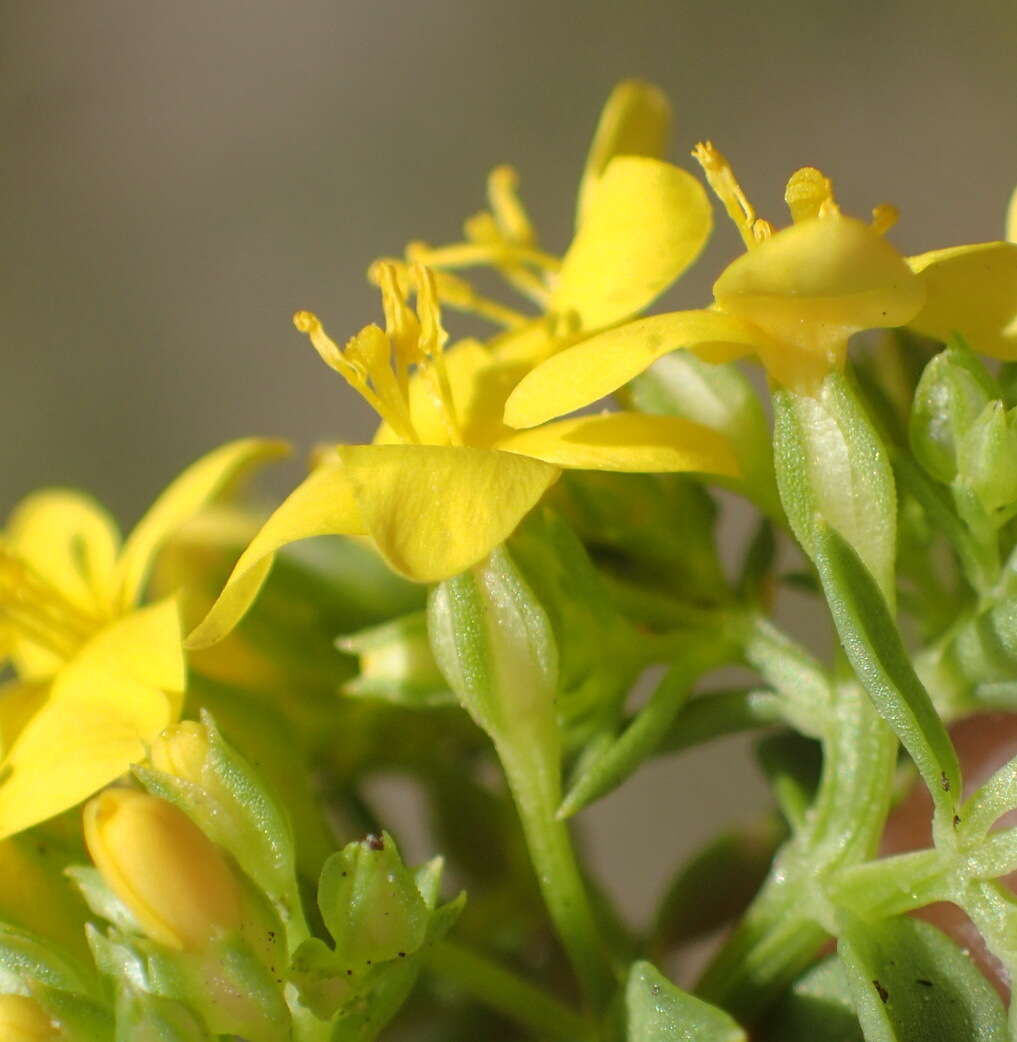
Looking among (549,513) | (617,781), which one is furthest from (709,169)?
(617,781)

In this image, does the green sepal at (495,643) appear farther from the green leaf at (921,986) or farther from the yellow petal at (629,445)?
the green leaf at (921,986)

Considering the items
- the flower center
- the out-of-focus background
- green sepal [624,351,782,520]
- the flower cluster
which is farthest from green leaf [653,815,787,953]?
the out-of-focus background

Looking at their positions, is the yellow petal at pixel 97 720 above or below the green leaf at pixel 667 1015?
above

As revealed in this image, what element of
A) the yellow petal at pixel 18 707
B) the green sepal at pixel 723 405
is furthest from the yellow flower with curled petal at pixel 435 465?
the yellow petal at pixel 18 707

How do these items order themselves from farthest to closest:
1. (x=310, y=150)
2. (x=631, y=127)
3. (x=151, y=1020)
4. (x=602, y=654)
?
(x=310, y=150) → (x=631, y=127) → (x=602, y=654) → (x=151, y=1020)

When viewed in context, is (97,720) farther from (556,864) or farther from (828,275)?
(828,275)

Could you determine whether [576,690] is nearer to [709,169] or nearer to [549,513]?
[549,513]

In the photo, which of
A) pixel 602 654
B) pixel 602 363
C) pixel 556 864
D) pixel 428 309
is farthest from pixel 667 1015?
pixel 428 309
